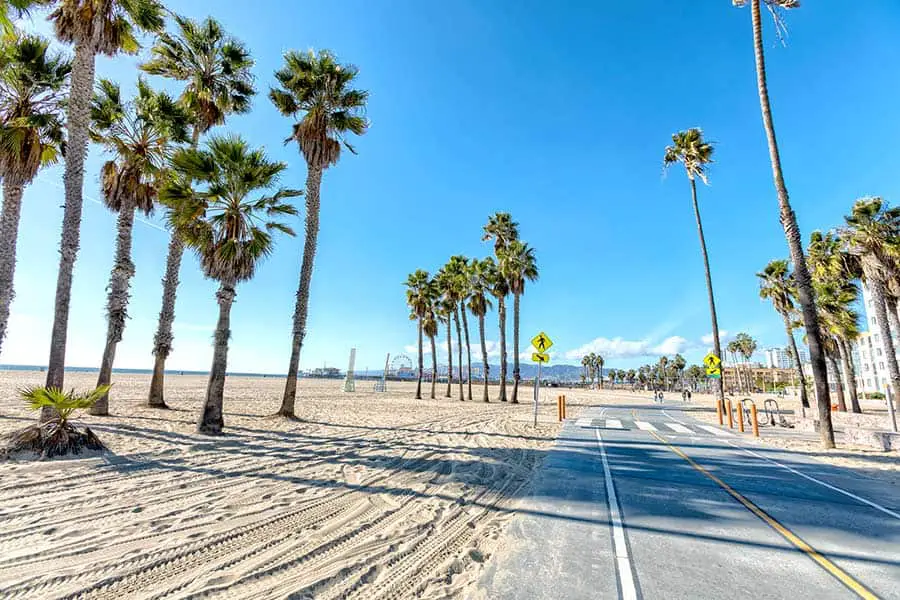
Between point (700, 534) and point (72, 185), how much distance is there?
16157 mm

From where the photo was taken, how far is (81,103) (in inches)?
439

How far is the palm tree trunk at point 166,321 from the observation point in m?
16.8

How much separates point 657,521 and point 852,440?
12.4 meters

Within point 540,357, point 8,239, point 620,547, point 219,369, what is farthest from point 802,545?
point 8,239

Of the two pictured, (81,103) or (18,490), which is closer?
(18,490)

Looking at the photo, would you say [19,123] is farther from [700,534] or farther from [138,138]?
[700,534]

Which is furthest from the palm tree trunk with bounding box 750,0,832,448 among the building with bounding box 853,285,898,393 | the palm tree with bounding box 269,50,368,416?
the building with bounding box 853,285,898,393

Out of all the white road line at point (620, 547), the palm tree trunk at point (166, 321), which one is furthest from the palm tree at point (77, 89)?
the white road line at point (620, 547)

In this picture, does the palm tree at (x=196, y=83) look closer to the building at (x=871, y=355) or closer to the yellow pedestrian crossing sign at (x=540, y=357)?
the yellow pedestrian crossing sign at (x=540, y=357)

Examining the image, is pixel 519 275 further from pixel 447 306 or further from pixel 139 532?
pixel 139 532

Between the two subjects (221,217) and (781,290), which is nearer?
(221,217)

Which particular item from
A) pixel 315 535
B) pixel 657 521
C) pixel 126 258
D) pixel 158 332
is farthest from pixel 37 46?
pixel 657 521

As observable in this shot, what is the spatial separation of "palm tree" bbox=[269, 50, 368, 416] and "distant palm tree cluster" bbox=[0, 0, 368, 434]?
0.04 m

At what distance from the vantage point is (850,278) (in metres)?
21.9
